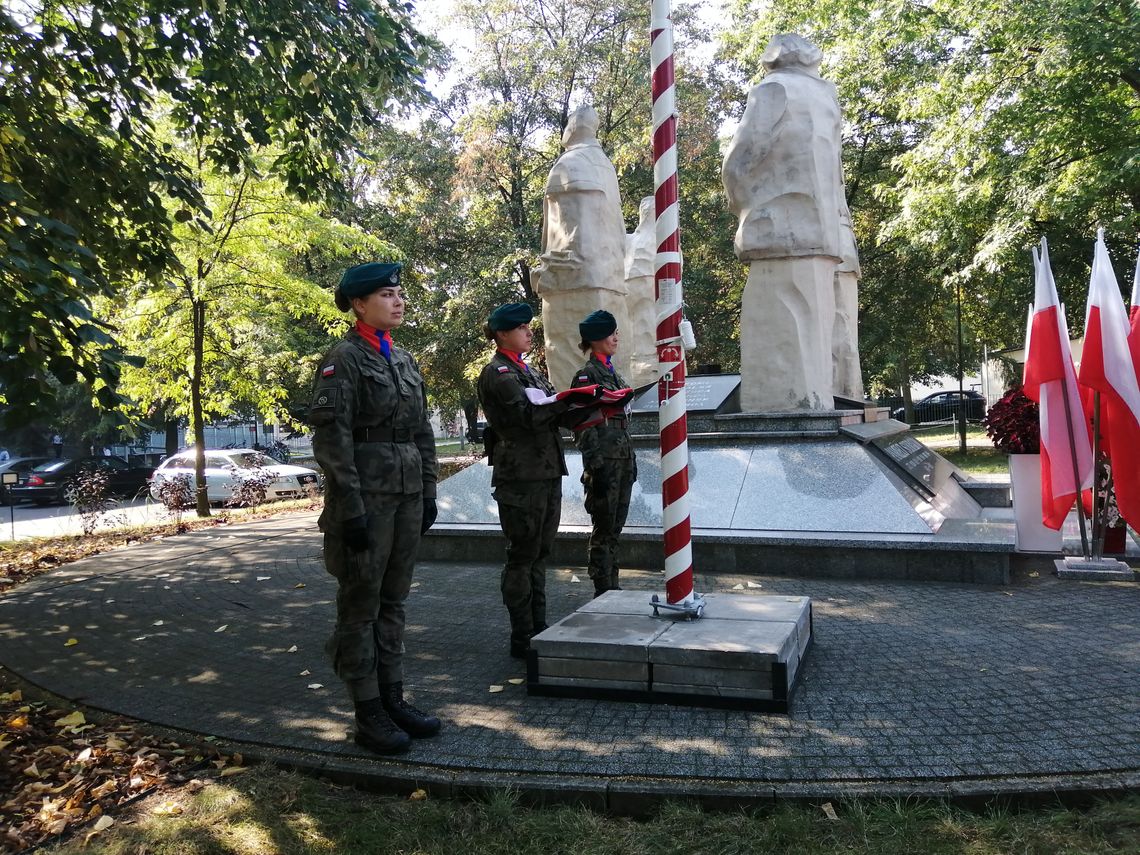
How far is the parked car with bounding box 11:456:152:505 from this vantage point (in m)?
23.9

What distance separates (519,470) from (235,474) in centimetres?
1561

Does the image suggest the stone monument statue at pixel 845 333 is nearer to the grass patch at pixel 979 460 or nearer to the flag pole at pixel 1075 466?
the flag pole at pixel 1075 466

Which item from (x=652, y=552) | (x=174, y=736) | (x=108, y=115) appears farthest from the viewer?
(x=652, y=552)

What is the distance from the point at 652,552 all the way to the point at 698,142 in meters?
16.8

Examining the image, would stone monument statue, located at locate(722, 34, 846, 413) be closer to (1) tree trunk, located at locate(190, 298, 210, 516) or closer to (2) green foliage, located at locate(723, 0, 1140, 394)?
(2) green foliage, located at locate(723, 0, 1140, 394)

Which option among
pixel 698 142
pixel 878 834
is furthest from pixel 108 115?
pixel 698 142

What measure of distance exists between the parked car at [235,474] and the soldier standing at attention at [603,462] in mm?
13666

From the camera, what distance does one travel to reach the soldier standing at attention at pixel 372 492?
3.65m

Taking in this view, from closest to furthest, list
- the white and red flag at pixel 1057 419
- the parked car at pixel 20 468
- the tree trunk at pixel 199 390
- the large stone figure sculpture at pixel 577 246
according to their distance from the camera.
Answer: the white and red flag at pixel 1057 419 < the large stone figure sculpture at pixel 577 246 < the tree trunk at pixel 199 390 < the parked car at pixel 20 468

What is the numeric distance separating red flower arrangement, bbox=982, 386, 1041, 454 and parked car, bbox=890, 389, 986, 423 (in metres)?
31.5

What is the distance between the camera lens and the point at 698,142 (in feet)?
71.5

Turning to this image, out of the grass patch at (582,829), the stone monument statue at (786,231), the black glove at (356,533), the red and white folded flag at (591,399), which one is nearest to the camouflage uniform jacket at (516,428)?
the red and white folded flag at (591,399)

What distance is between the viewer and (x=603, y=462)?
6.04m

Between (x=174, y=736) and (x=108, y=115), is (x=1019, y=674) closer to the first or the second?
(x=174, y=736)
